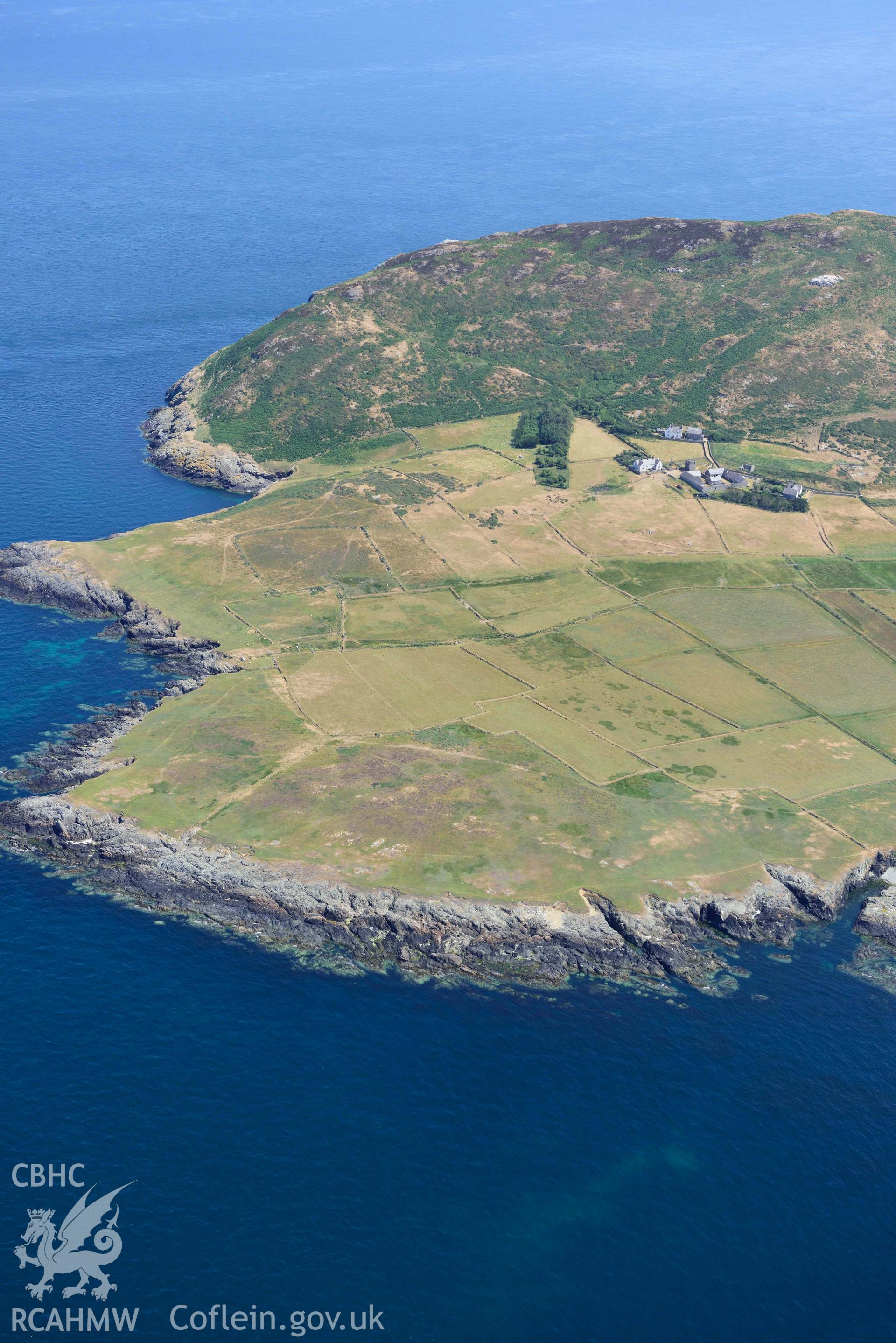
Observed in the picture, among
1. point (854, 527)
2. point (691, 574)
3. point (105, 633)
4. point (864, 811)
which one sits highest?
point (854, 527)

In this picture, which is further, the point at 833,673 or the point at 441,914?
the point at 833,673

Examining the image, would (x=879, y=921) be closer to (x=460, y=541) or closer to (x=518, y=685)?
(x=518, y=685)

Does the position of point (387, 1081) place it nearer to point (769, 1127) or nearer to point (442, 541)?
point (769, 1127)

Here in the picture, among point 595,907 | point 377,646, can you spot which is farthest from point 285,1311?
point 377,646

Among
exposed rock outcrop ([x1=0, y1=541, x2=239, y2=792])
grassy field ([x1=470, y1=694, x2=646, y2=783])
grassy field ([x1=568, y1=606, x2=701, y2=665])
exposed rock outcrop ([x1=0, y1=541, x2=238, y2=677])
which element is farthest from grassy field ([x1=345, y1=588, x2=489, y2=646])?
exposed rock outcrop ([x1=0, y1=541, x2=238, y2=677])

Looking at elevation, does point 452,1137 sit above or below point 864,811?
below

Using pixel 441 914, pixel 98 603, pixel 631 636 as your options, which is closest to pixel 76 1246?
pixel 441 914

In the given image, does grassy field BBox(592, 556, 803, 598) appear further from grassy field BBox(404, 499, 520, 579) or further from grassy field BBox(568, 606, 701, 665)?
grassy field BBox(404, 499, 520, 579)
